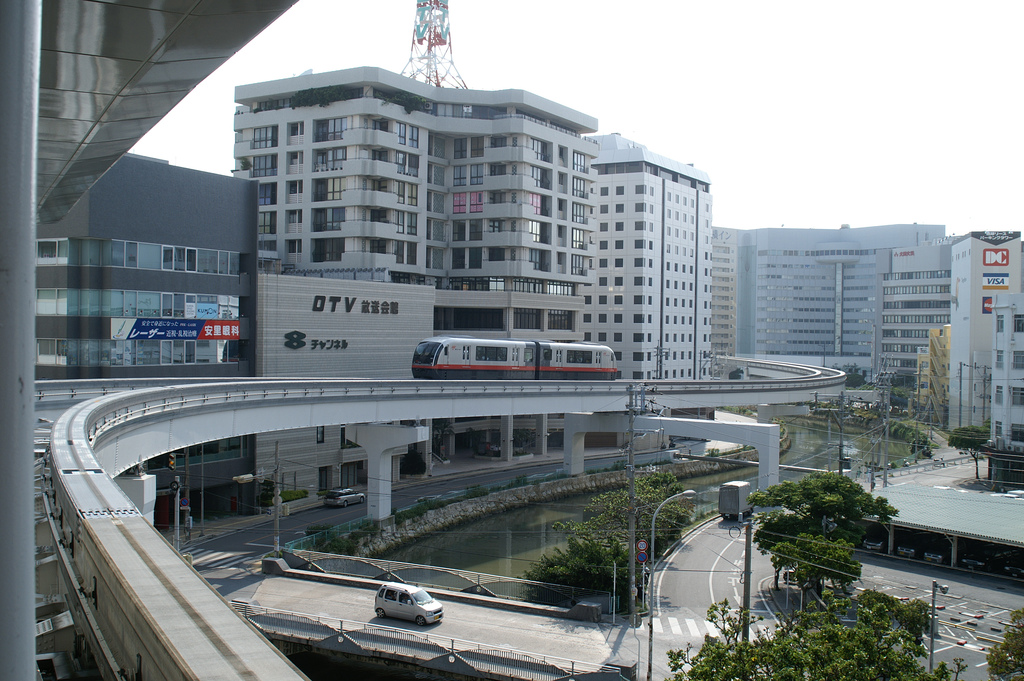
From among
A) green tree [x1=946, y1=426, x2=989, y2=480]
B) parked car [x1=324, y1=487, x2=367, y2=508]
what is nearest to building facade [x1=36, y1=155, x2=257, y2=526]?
parked car [x1=324, y1=487, x2=367, y2=508]

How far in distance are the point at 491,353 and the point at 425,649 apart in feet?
72.8

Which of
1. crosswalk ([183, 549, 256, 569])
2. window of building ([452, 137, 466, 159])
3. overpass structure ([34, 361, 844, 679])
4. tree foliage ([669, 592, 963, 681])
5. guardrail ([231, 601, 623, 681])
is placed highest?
window of building ([452, 137, 466, 159])

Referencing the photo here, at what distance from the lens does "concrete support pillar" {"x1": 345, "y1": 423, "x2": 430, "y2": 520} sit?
30984mm

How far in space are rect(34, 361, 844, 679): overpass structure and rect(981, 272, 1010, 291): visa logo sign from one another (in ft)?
85.2

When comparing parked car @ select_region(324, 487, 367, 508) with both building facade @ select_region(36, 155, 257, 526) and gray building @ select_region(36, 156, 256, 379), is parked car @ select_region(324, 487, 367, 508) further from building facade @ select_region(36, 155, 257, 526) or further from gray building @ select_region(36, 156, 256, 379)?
gray building @ select_region(36, 156, 256, 379)

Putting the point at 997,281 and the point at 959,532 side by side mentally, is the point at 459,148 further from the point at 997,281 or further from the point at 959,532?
the point at 997,281

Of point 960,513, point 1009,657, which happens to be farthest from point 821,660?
point 960,513

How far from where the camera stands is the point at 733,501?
3225 centimetres

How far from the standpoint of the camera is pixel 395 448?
106ft

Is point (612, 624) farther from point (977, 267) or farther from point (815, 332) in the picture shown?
point (815, 332)

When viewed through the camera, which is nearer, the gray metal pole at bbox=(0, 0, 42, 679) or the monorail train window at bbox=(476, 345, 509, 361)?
the gray metal pole at bbox=(0, 0, 42, 679)

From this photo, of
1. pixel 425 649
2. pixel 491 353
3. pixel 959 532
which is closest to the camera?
pixel 425 649

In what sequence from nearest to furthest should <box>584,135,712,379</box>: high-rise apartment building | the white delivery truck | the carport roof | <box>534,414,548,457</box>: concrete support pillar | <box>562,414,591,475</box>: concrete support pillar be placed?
1. the carport roof
2. the white delivery truck
3. <box>562,414,591,475</box>: concrete support pillar
4. <box>534,414,548,457</box>: concrete support pillar
5. <box>584,135,712,379</box>: high-rise apartment building

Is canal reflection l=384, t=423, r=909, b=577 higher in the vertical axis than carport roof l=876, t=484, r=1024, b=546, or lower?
lower
